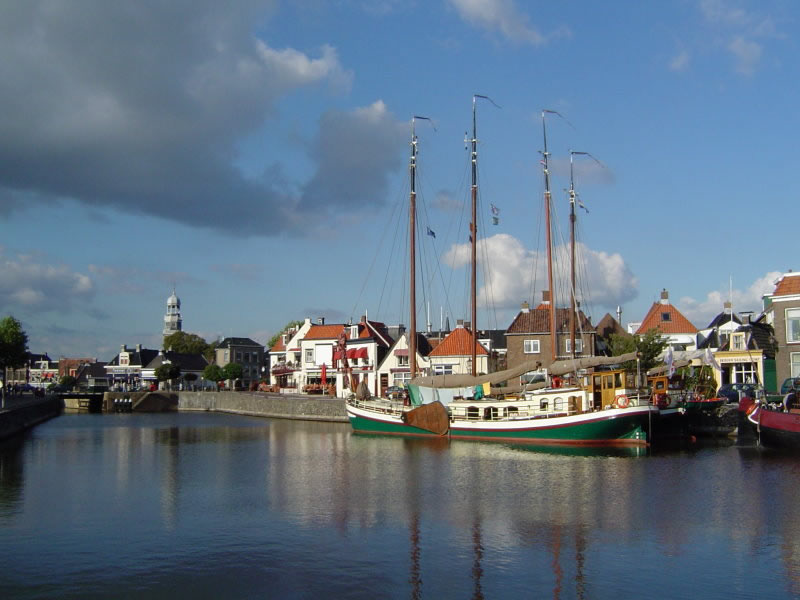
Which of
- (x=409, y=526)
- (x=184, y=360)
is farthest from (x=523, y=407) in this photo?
(x=184, y=360)

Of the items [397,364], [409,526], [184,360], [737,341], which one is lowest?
[409,526]

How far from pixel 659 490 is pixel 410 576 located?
15.1 metres

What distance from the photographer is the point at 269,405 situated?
8594 cm

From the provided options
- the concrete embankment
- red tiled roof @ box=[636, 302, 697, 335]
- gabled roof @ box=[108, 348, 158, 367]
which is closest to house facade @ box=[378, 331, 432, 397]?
red tiled roof @ box=[636, 302, 697, 335]

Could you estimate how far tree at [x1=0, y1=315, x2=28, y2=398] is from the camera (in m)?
87.4

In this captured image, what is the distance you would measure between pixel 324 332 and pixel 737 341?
53.8 meters

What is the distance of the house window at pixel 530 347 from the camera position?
7725 centimetres

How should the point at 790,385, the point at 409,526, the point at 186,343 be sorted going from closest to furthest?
the point at 409,526 < the point at 790,385 < the point at 186,343

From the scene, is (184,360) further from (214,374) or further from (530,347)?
(530,347)

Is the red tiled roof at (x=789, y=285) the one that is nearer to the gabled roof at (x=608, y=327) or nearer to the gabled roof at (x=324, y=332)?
the gabled roof at (x=608, y=327)

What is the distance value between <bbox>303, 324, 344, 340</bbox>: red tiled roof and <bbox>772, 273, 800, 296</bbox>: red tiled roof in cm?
5708

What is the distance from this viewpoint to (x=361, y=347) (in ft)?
300

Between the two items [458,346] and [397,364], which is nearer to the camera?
[458,346]

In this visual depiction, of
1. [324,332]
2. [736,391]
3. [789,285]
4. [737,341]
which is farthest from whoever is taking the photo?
[324,332]
